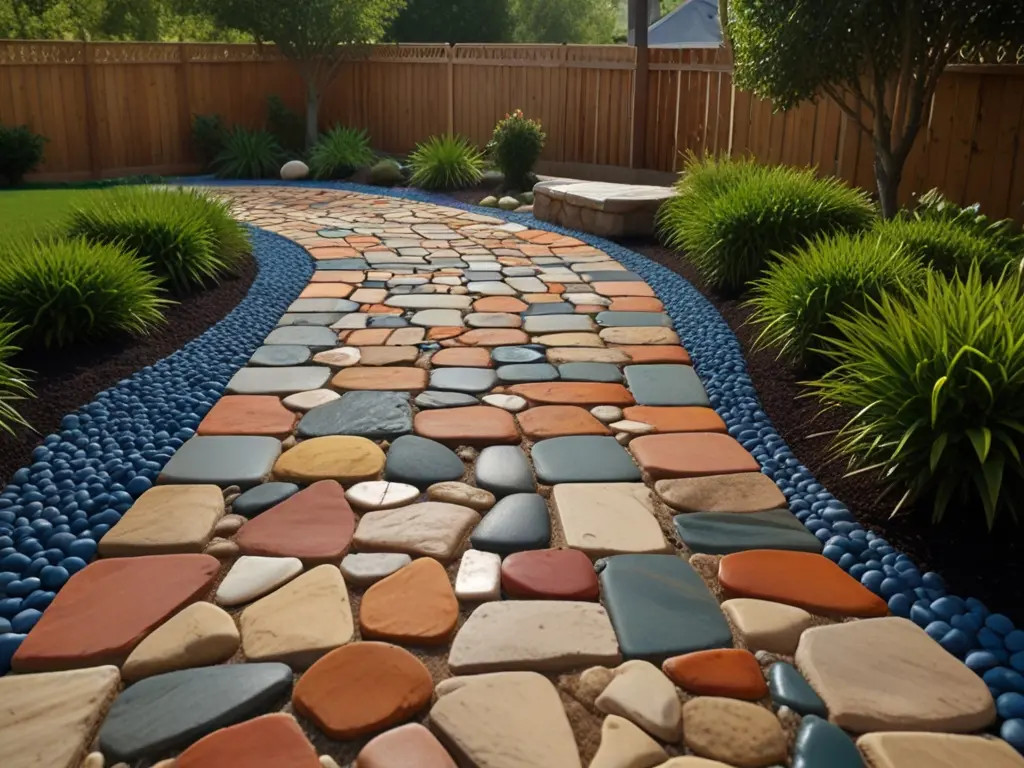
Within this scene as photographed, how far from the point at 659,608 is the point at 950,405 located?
3.68 feet

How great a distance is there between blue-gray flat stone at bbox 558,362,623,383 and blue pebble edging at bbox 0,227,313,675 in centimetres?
148

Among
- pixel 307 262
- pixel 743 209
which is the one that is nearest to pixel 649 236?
pixel 743 209

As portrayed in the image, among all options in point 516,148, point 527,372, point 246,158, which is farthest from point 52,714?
point 246,158

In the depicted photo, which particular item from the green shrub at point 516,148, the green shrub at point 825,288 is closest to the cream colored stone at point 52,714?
the green shrub at point 825,288

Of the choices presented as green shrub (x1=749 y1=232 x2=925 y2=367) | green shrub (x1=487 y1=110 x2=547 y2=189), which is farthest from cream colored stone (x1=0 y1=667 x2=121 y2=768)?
green shrub (x1=487 y1=110 x2=547 y2=189)

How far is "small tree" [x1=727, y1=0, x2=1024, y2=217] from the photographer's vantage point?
5.64 metres

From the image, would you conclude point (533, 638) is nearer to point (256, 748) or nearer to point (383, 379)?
point (256, 748)

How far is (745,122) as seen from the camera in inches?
347

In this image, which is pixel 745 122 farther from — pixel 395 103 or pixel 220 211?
pixel 395 103

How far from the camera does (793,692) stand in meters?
1.93

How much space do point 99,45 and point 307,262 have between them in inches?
277

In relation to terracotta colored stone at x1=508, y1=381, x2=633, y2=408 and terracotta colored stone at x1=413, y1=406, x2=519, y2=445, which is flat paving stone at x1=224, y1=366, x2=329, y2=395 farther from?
terracotta colored stone at x1=508, y1=381, x2=633, y2=408

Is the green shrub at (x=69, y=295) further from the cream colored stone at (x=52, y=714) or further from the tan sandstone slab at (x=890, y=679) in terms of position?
the tan sandstone slab at (x=890, y=679)

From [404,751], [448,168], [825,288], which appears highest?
[448,168]
